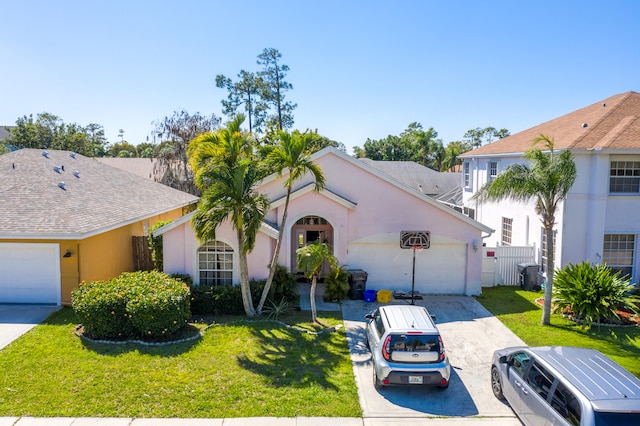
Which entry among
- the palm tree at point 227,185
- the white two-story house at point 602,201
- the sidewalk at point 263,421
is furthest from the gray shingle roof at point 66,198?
the white two-story house at point 602,201

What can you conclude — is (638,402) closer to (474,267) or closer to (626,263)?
(474,267)

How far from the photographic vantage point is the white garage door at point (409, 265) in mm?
17109

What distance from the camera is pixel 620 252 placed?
17.4m

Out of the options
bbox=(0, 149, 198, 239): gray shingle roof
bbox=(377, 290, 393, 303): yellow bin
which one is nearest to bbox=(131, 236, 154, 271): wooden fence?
bbox=(0, 149, 198, 239): gray shingle roof

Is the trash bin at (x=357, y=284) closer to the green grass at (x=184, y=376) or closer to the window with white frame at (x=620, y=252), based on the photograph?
the green grass at (x=184, y=376)

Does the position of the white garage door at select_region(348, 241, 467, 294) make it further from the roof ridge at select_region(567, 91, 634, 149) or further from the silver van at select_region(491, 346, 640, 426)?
the silver van at select_region(491, 346, 640, 426)

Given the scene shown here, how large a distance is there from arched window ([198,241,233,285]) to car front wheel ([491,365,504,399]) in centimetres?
908

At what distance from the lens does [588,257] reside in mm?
17172

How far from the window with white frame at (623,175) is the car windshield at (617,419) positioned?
13.2 meters

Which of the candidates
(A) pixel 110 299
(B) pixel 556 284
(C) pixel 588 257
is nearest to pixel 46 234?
(A) pixel 110 299

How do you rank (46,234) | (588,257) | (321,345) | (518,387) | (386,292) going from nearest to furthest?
(518,387) < (321,345) < (46,234) < (386,292) < (588,257)

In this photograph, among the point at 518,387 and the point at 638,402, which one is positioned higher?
the point at 638,402

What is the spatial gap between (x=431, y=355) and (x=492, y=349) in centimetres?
373

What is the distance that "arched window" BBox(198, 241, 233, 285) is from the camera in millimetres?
15430
